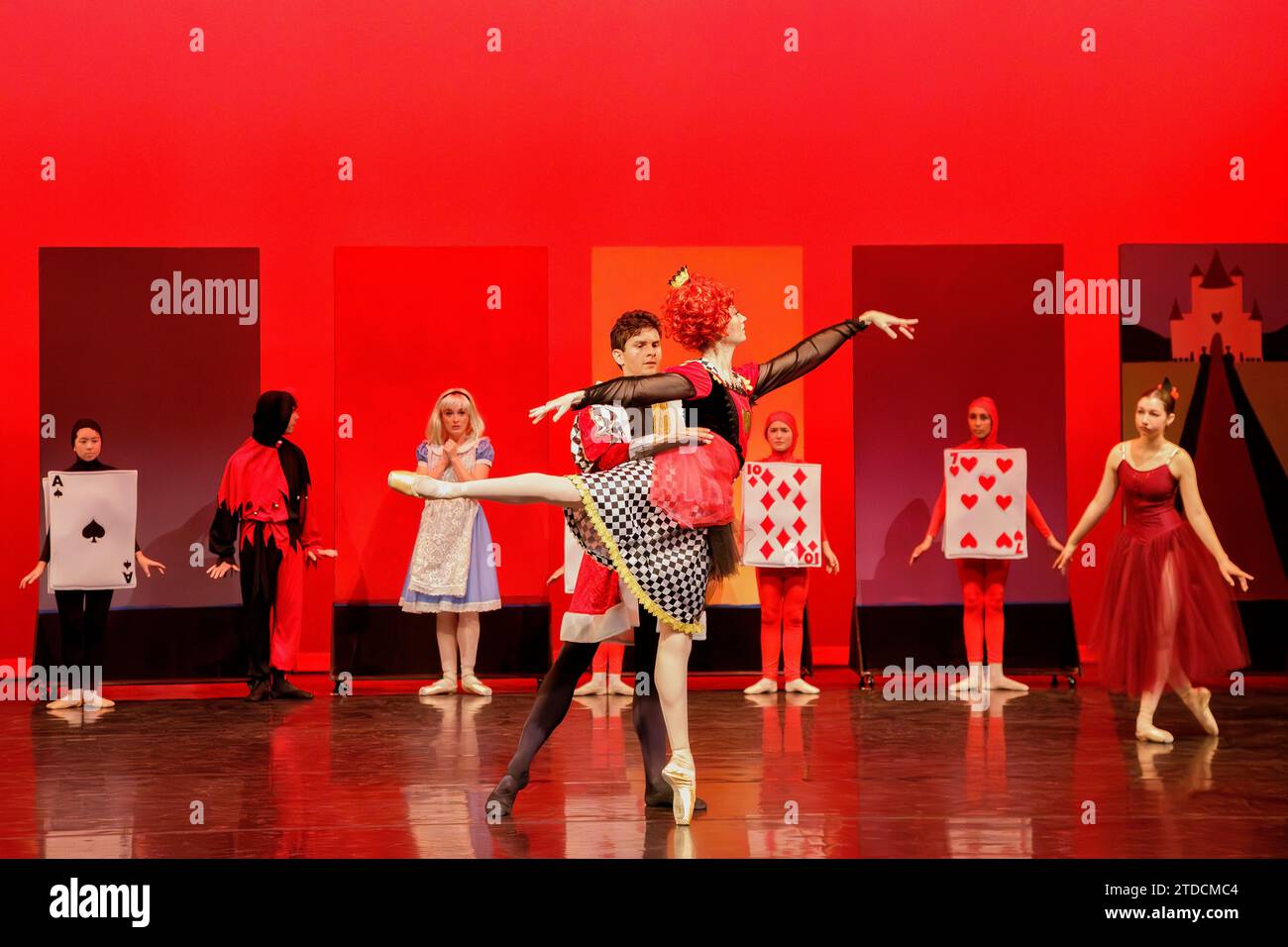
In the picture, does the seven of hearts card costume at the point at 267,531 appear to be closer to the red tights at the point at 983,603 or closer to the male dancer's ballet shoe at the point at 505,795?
the male dancer's ballet shoe at the point at 505,795

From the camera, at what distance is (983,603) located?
281 inches

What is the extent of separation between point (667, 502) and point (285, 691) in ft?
11.9

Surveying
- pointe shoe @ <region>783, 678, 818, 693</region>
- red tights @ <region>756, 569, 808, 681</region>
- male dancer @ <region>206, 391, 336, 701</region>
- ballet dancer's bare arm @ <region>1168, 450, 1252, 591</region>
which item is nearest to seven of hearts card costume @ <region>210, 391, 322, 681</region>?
male dancer @ <region>206, 391, 336, 701</region>

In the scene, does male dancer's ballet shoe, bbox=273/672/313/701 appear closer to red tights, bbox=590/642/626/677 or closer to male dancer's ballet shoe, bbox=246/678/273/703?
male dancer's ballet shoe, bbox=246/678/273/703

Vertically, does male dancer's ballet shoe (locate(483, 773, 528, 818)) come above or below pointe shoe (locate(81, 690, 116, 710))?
above

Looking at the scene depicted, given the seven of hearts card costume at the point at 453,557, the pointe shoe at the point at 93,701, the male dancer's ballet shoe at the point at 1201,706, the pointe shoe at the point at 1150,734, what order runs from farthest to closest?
the seven of hearts card costume at the point at 453,557
the pointe shoe at the point at 93,701
the male dancer's ballet shoe at the point at 1201,706
the pointe shoe at the point at 1150,734

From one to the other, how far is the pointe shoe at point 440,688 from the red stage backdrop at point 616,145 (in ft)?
3.41

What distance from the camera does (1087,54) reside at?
7.73 m

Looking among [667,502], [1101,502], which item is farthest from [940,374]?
[667,502]

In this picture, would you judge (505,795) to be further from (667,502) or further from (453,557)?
(453,557)

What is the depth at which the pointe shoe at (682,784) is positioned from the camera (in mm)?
4027

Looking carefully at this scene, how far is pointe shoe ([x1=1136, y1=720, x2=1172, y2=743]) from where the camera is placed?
18.0 ft

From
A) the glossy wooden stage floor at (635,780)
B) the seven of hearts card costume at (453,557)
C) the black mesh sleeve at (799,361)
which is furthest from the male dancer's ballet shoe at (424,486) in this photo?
the seven of hearts card costume at (453,557)

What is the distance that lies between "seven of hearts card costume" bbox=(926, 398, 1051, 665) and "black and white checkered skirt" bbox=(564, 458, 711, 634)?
3359mm
